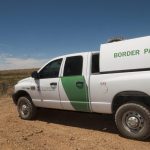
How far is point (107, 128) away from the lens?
8180 millimetres

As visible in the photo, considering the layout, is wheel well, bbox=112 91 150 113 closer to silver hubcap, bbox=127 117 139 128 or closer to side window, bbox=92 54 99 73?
silver hubcap, bbox=127 117 139 128

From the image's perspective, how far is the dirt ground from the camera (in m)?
6.66

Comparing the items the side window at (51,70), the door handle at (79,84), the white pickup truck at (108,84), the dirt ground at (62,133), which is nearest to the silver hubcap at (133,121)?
the white pickup truck at (108,84)

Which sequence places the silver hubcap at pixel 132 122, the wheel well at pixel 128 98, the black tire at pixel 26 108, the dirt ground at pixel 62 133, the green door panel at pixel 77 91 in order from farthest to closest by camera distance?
the black tire at pixel 26 108 < the green door panel at pixel 77 91 < the silver hubcap at pixel 132 122 < the dirt ground at pixel 62 133 < the wheel well at pixel 128 98

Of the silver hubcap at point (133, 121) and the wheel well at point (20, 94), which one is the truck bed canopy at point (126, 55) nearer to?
the silver hubcap at point (133, 121)

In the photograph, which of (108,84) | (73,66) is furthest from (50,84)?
(108,84)

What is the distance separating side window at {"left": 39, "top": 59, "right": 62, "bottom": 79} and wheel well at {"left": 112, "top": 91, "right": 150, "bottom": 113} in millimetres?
2171

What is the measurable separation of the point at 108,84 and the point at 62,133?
1.84 meters

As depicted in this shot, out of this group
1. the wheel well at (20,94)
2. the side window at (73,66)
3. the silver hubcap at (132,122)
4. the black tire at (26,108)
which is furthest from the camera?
the wheel well at (20,94)

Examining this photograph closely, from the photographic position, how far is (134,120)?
6.79 m

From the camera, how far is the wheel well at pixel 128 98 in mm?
6535

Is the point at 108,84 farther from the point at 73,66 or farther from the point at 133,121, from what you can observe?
the point at 73,66

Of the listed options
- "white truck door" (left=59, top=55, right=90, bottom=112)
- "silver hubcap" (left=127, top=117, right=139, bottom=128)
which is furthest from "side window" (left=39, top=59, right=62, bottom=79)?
A: "silver hubcap" (left=127, top=117, right=139, bottom=128)

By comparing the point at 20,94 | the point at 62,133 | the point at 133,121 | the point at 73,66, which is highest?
the point at 73,66
